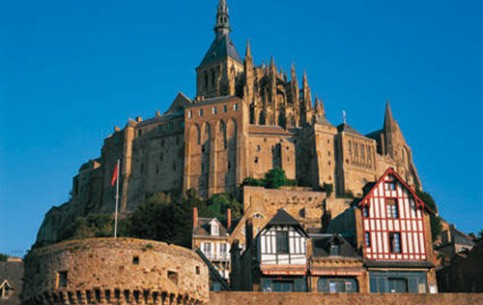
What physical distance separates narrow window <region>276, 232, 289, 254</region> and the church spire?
9475 centimetres

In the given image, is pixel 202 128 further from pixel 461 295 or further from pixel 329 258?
pixel 461 295

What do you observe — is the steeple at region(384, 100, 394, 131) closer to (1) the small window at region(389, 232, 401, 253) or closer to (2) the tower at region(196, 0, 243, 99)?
(2) the tower at region(196, 0, 243, 99)

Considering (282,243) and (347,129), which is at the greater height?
(347,129)

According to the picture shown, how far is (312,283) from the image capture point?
39938 mm

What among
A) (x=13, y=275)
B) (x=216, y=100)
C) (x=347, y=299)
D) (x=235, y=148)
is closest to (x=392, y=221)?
(x=347, y=299)

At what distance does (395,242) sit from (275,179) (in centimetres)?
5199

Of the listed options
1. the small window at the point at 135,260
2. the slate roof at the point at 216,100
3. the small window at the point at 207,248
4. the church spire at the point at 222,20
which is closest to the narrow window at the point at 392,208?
the small window at the point at 207,248

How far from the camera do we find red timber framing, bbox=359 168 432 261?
42.7m

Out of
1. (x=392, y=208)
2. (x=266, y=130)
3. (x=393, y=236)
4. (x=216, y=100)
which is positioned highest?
(x=216, y=100)

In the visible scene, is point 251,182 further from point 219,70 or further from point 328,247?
point 328,247

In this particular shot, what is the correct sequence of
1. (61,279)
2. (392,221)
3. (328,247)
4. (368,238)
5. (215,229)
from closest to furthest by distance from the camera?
(61,279) < (328,247) < (368,238) < (392,221) < (215,229)

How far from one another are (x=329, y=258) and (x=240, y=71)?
80.4 m

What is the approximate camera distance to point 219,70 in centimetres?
11688

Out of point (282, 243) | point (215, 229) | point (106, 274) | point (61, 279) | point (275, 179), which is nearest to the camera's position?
point (106, 274)
